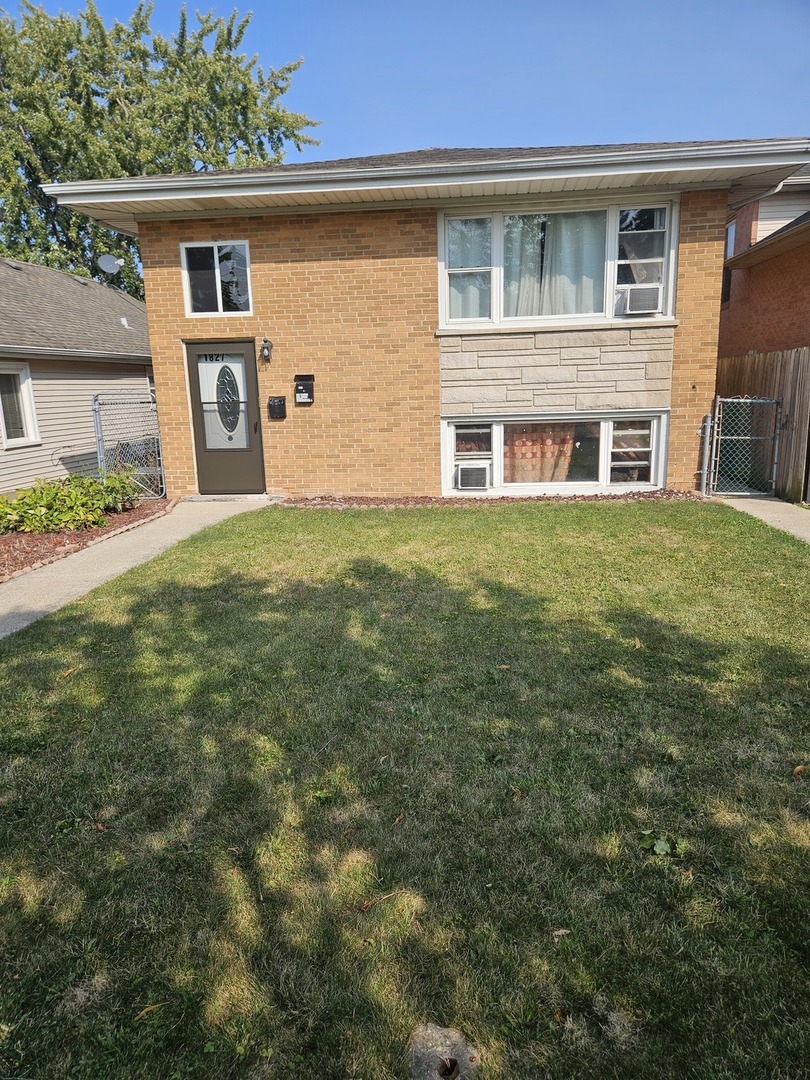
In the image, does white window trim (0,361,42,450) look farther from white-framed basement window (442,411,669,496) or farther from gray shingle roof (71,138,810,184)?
white-framed basement window (442,411,669,496)

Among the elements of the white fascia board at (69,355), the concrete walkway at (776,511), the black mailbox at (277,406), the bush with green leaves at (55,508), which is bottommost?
the concrete walkway at (776,511)

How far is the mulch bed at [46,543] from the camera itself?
7.33 m

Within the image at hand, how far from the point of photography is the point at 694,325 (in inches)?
392

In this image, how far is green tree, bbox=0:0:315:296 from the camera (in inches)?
1009

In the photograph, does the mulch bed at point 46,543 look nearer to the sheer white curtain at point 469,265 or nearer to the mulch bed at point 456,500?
the mulch bed at point 456,500

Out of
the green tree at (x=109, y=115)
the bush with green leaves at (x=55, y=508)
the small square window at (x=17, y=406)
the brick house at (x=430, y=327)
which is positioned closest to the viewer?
the bush with green leaves at (x=55, y=508)

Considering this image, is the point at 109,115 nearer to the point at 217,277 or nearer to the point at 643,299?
the point at 217,277

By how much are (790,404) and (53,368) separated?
549 inches

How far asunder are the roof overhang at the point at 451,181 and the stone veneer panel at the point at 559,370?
200cm

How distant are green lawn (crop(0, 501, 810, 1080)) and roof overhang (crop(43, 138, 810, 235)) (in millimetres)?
6245

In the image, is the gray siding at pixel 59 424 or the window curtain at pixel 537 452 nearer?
the window curtain at pixel 537 452

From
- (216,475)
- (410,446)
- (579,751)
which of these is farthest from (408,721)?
(216,475)

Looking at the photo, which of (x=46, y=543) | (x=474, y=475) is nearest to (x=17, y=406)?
(x=46, y=543)

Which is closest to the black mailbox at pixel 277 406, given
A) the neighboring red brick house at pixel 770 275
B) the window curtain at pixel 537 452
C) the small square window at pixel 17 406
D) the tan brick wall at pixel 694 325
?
the window curtain at pixel 537 452
